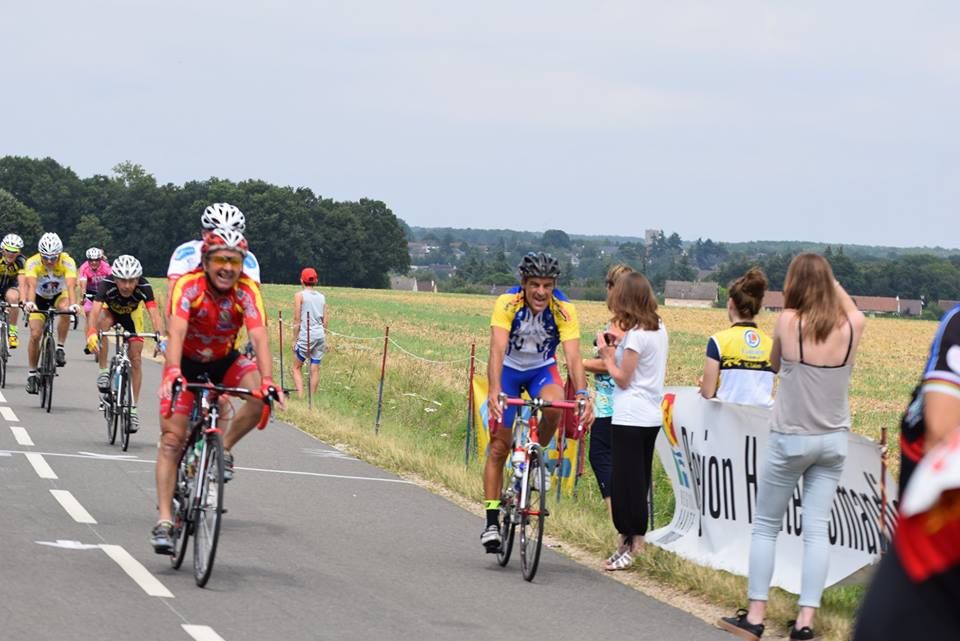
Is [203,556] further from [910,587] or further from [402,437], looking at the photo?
[402,437]

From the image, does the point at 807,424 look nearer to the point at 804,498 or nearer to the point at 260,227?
the point at 804,498

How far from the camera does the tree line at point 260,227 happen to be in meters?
150

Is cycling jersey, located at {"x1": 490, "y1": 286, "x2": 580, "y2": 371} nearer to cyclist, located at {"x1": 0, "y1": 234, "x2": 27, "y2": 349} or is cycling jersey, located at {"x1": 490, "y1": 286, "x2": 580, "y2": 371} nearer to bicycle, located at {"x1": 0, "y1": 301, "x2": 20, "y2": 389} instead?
cyclist, located at {"x1": 0, "y1": 234, "x2": 27, "y2": 349}

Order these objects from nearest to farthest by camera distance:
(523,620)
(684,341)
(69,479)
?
1. (523,620)
2. (69,479)
3. (684,341)

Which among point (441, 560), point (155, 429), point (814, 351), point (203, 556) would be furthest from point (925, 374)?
point (155, 429)

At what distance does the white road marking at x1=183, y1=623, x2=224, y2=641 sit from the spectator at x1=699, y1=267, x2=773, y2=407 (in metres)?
3.91

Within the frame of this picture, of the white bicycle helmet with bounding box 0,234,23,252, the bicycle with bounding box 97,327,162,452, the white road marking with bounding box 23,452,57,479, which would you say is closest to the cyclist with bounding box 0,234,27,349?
the white bicycle helmet with bounding box 0,234,23,252

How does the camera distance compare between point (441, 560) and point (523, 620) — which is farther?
point (441, 560)

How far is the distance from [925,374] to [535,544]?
180 inches

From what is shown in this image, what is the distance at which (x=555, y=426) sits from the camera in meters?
10.2

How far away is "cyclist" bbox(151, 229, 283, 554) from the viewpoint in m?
8.94

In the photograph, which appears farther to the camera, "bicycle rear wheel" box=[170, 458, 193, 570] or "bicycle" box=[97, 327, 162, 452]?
"bicycle" box=[97, 327, 162, 452]

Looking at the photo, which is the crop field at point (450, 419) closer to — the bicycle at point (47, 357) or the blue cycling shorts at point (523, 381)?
the blue cycling shorts at point (523, 381)

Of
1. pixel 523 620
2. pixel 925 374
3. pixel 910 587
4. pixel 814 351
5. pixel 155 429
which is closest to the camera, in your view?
pixel 910 587
